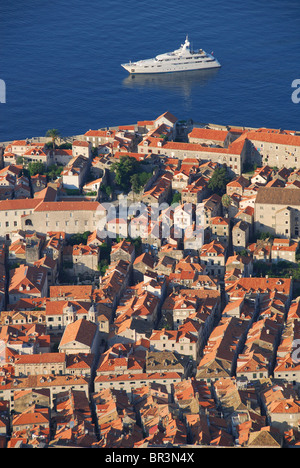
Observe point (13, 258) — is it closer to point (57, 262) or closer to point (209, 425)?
point (57, 262)

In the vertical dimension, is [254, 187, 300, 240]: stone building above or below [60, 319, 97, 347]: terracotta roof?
above

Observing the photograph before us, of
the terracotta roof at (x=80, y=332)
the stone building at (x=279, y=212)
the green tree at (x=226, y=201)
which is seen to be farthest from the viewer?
the green tree at (x=226, y=201)

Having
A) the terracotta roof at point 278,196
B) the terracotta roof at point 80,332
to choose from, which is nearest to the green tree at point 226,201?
the terracotta roof at point 278,196

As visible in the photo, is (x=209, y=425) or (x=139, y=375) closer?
(x=209, y=425)

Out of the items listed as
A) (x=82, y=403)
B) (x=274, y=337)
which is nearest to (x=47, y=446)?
(x=82, y=403)

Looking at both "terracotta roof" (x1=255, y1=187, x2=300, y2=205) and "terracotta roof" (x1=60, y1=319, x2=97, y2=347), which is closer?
"terracotta roof" (x1=60, y1=319, x2=97, y2=347)

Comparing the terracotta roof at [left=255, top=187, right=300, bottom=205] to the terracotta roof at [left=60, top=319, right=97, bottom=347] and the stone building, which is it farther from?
the terracotta roof at [left=60, top=319, right=97, bottom=347]

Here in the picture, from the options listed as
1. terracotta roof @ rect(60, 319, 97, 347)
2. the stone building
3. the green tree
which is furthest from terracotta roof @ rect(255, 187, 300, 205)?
terracotta roof @ rect(60, 319, 97, 347)

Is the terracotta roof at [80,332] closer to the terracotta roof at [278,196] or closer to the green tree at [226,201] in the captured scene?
the green tree at [226,201]

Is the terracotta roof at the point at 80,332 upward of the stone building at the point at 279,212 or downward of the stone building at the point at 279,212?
downward

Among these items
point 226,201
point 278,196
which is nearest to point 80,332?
point 226,201
